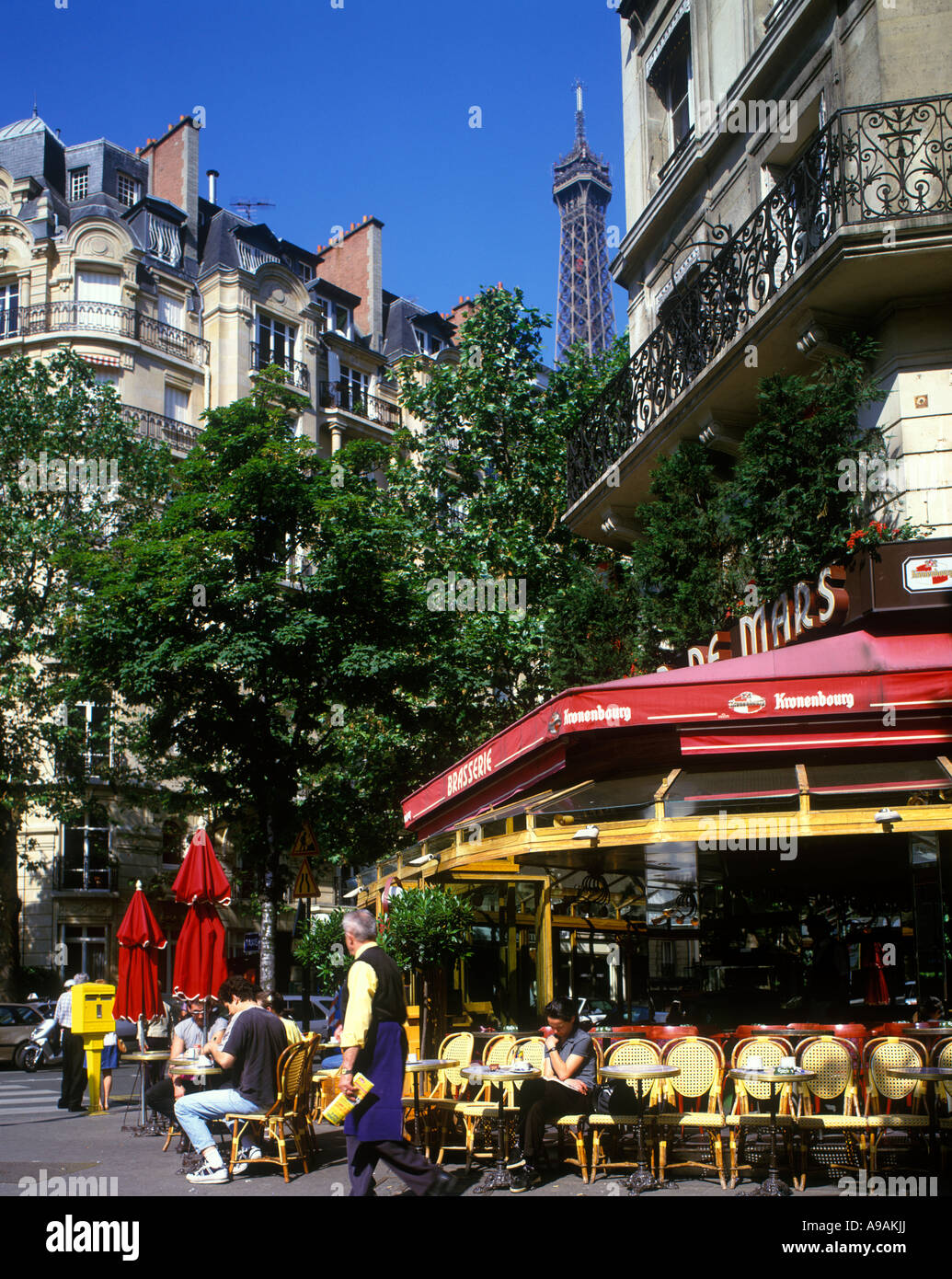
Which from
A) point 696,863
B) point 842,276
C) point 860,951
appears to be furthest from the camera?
point 860,951

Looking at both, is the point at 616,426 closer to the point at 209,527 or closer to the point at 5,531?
the point at 209,527

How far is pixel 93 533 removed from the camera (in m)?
27.5

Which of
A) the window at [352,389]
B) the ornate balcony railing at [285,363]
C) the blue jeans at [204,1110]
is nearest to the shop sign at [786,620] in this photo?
the blue jeans at [204,1110]

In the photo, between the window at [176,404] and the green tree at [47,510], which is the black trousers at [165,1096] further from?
the window at [176,404]

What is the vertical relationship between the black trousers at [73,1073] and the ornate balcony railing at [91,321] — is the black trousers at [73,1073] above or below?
below

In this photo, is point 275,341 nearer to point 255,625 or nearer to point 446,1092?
point 255,625

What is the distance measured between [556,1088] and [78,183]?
41.3 metres

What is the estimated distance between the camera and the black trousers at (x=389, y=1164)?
6746mm

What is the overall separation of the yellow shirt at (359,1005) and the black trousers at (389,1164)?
0.55 m

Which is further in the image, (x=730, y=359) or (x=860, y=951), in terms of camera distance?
(x=860, y=951)

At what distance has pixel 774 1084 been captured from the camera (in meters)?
8.12
